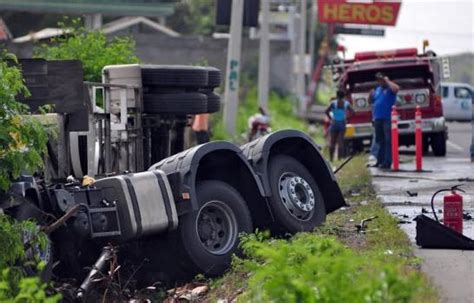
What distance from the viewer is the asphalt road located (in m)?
A: 30.8

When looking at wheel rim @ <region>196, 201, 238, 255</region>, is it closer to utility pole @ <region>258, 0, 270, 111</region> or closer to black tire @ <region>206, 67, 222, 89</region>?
black tire @ <region>206, 67, 222, 89</region>

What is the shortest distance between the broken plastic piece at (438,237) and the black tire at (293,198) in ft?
5.58

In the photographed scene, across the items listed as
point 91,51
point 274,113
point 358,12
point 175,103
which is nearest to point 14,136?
point 175,103

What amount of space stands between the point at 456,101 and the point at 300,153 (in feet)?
139

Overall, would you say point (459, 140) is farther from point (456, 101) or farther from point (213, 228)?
point (213, 228)

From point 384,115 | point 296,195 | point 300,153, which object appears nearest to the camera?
point 296,195

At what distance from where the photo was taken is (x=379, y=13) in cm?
5509

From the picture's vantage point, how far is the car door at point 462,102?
55.7 metres

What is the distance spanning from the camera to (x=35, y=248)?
1072 centimetres

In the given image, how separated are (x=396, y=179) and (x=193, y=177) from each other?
30.9 ft

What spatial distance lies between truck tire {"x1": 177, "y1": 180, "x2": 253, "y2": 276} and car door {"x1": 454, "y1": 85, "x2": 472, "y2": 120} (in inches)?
1721

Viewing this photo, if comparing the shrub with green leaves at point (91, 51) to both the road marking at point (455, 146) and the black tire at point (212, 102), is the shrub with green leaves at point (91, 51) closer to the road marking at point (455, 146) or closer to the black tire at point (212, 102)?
the black tire at point (212, 102)

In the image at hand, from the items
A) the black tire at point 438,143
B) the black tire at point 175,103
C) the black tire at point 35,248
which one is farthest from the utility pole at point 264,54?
the black tire at point 35,248

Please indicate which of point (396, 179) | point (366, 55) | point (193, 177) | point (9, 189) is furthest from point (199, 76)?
point (366, 55)
